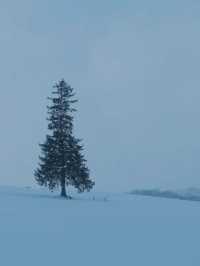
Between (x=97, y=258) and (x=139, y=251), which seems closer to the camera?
(x=97, y=258)

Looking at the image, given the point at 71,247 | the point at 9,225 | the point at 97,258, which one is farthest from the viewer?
the point at 9,225

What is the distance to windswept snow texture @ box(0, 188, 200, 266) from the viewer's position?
16.0 meters

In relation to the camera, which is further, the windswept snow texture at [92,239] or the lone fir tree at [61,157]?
the lone fir tree at [61,157]

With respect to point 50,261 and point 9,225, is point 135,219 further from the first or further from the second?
point 50,261

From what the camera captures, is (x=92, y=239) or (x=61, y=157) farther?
(x=61, y=157)

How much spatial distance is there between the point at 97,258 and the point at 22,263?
268 cm

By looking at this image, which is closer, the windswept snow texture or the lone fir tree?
the windswept snow texture

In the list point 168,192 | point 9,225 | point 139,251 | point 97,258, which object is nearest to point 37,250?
point 97,258

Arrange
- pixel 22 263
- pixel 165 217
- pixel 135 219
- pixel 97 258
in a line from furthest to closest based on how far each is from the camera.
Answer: pixel 165 217 < pixel 135 219 < pixel 97 258 < pixel 22 263

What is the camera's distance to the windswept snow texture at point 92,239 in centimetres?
1596

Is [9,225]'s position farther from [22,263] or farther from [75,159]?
[75,159]

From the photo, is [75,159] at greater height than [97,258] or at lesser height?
greater

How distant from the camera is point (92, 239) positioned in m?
20.0

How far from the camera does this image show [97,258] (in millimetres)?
16266
